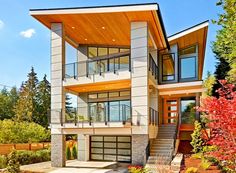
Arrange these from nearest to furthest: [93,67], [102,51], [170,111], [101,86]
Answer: [93,67]
[101,86]
[102,51]
[170,111]

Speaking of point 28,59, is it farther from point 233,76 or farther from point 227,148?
point 227,148

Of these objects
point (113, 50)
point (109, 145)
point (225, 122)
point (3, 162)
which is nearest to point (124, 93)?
point (113, 50)

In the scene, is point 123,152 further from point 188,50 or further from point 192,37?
point 192,37

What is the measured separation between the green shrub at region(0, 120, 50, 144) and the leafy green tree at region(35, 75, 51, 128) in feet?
53.9

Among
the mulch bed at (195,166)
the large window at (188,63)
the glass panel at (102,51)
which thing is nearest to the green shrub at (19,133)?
the glass panel at (102,51)

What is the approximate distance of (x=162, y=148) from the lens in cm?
1803

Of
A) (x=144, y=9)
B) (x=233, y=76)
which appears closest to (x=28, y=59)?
(x=144, y=9)

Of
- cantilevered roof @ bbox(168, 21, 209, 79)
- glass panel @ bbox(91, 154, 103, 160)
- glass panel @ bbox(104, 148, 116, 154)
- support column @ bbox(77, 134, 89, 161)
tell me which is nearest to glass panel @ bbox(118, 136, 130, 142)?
glass panel @ bbox(104, 148, 116, 154)

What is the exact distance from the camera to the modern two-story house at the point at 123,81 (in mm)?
17141

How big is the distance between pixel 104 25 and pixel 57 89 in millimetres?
5274

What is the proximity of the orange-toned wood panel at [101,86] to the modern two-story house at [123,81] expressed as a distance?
66mm

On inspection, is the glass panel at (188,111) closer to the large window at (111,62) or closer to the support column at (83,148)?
the large window at (111,62)

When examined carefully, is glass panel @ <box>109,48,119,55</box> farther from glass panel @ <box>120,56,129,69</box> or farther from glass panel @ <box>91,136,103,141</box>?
glass panel @ <box>91,136,103,141</box>

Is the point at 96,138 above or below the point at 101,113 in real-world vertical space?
below
